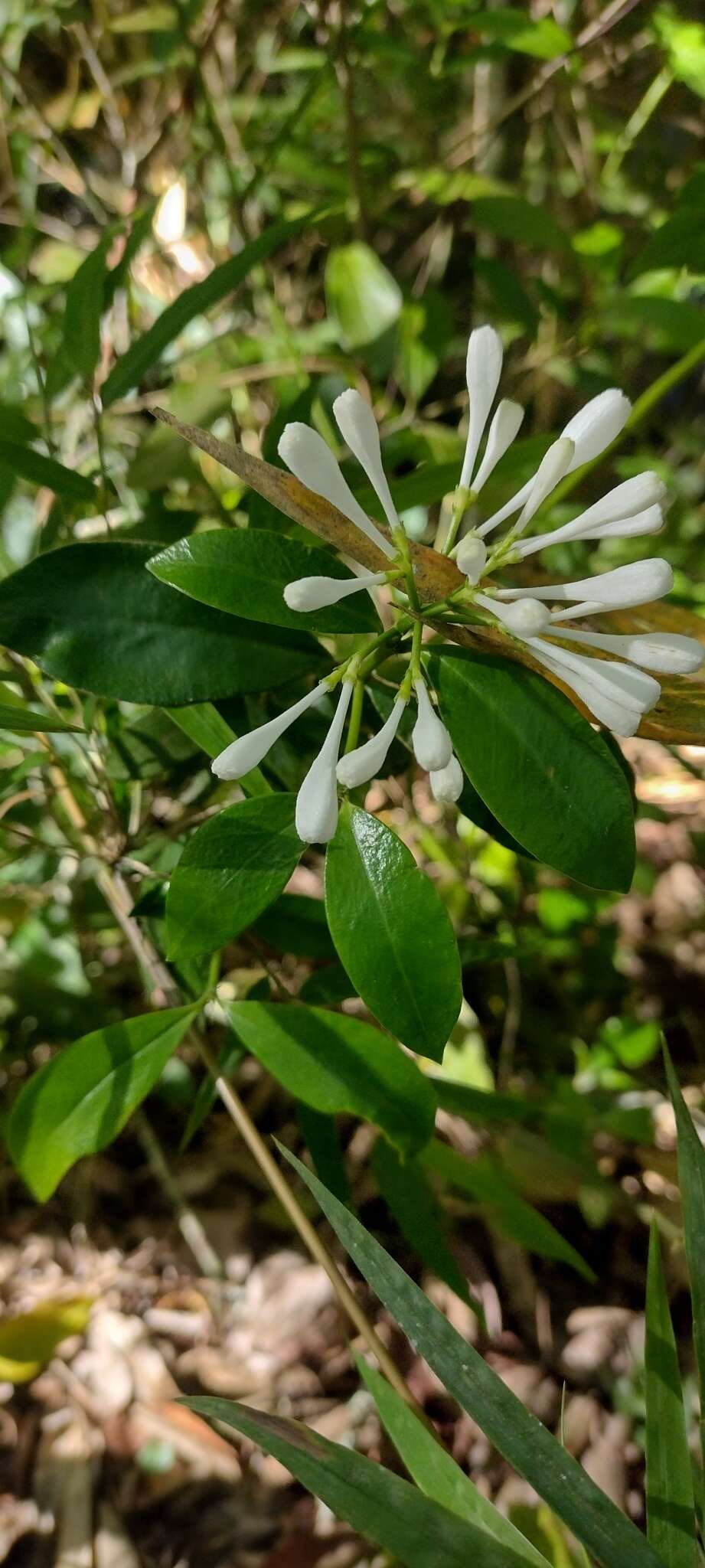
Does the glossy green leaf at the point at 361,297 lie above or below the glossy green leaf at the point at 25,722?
above

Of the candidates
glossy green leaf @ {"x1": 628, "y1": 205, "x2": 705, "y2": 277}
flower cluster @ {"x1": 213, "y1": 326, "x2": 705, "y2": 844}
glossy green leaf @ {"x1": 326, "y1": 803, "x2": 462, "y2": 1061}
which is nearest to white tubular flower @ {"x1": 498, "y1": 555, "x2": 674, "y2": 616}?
flower cluster @ {"x1": 213, "y1": 326, "x2": 705, "y2": 844}

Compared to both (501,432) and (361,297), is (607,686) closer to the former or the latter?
(501,432)

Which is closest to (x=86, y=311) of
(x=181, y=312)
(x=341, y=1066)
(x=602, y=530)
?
(x=181, y=312)

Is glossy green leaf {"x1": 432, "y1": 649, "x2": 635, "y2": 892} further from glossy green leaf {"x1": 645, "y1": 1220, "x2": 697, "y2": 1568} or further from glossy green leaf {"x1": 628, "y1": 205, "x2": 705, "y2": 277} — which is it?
glossy green leaf {"x1": 628, "y1": 205, "x2": 705, "y2": 277}

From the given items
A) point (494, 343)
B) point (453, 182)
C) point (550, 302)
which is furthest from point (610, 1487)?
point (453, 182)

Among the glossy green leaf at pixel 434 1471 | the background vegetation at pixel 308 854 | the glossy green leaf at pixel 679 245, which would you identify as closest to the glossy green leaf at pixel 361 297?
the background vegetation at pixel 308 854

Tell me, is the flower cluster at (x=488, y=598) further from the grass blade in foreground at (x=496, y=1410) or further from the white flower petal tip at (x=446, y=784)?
the grass blade in foreground at (x=496, y=1410)

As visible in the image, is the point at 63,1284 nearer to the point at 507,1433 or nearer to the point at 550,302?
the point at 507,1433
